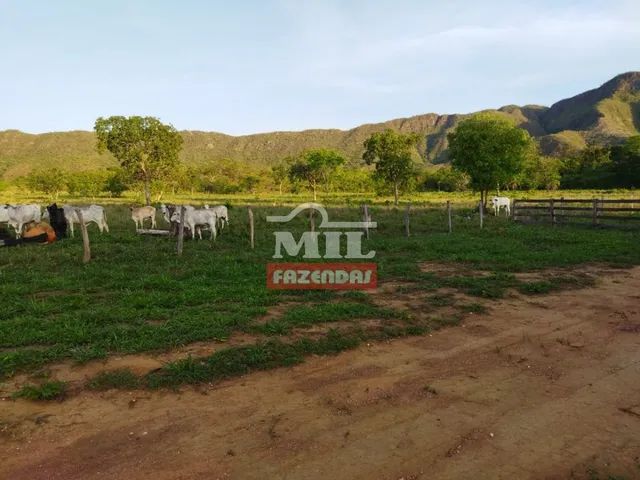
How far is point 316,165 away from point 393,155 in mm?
17639

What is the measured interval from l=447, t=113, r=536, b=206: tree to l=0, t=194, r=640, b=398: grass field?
11.0 metres

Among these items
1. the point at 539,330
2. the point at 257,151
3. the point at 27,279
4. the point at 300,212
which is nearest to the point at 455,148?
the point at 300,212

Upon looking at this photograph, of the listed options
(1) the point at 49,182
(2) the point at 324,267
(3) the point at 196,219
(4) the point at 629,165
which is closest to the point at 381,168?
(3) the point at 196,219

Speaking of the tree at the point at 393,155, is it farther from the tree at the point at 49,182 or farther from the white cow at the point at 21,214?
the tree at the point at 49,182

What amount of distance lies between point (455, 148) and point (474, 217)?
5.62m

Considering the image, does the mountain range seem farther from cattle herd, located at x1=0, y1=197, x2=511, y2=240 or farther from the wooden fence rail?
the wooden fence rail

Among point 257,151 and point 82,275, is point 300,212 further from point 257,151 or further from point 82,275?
point 257,151

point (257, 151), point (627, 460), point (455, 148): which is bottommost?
point (627, 460)

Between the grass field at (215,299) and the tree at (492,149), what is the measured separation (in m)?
11.0

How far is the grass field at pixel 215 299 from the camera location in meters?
5.38

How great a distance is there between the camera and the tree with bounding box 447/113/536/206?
25.2 m

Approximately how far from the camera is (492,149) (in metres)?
25.2

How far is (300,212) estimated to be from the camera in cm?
2631

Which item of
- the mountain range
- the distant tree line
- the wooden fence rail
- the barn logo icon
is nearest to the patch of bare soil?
A: the barn logo icon
